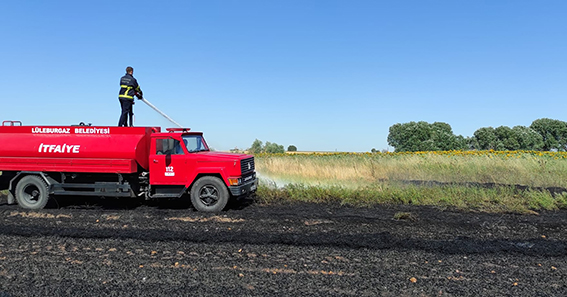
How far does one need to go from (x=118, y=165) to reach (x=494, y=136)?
4573cm

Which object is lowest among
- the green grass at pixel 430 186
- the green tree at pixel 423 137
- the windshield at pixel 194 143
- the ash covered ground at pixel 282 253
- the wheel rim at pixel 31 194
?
the ash covered ground at pixel 282 253

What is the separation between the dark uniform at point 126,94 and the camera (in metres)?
11.9

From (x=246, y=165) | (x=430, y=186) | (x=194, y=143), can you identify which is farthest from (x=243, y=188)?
(x=430, y=186)

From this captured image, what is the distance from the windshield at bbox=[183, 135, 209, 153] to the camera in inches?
421

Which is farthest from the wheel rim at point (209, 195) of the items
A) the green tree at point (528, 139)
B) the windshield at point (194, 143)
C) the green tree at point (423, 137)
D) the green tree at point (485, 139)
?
the green tree at point (528, 139)

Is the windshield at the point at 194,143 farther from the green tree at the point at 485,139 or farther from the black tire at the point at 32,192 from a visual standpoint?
the green tree at the point at 485,139

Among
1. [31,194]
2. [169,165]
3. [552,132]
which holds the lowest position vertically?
[31,194]

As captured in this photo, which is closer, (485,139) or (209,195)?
(209,195)

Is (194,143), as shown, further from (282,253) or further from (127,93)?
(282,253)

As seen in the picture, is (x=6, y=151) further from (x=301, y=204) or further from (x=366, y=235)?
(x=366, y=235)

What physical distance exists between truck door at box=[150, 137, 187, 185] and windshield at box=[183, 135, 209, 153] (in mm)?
227

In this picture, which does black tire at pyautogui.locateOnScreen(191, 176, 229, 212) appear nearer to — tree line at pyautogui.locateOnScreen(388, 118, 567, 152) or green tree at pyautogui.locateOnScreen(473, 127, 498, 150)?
tree line at pyautogui.locateOnScreen(388, 118, 567, 152)

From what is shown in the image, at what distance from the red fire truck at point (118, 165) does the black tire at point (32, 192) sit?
0.08 ft

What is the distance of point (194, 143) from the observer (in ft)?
36.2
